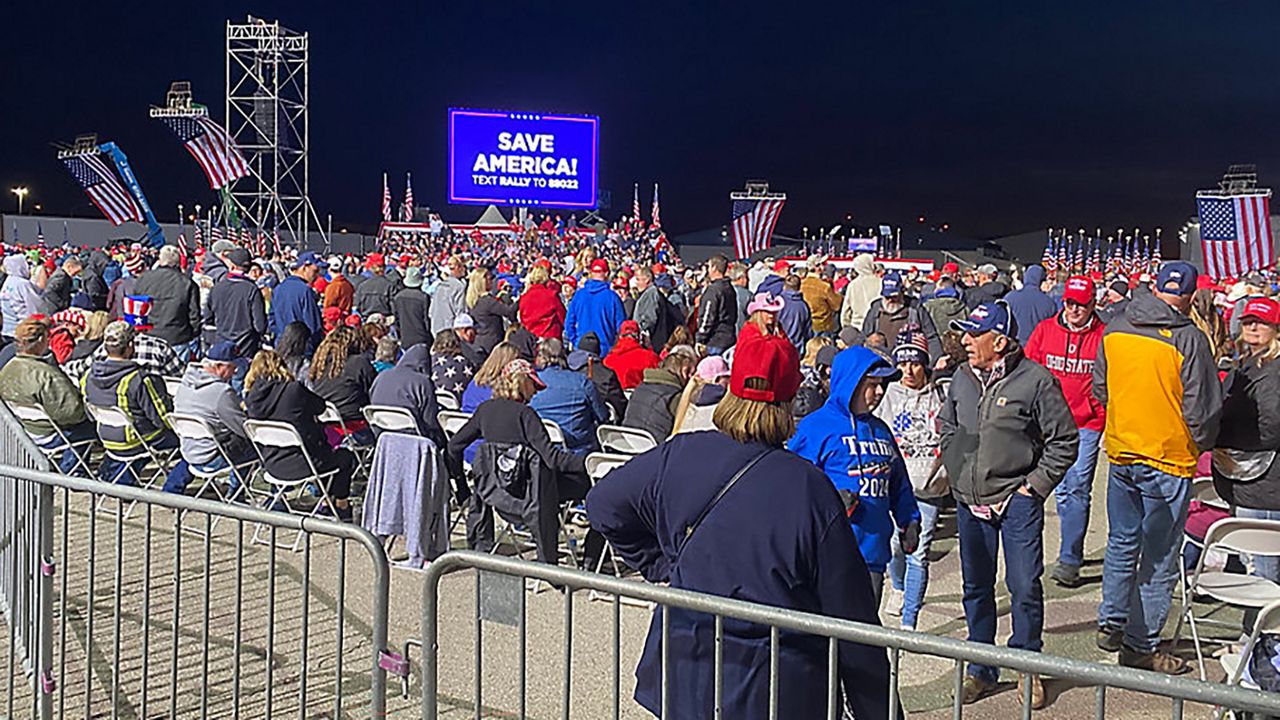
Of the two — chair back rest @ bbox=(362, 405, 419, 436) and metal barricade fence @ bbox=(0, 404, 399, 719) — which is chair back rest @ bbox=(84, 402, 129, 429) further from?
chair back rest @ bbox=(362, 405, 419, 436)

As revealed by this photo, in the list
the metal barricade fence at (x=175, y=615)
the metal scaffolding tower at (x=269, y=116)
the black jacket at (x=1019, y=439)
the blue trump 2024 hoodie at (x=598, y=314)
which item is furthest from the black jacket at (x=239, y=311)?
the metal scaffolding tower at (x=269, y=116)

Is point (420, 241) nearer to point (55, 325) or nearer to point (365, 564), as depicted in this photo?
point (55, 325)

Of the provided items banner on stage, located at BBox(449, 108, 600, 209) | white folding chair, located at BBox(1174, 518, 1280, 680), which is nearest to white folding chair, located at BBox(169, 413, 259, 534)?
white folding chair, located at BBox(1174, 518, 1280, 680)

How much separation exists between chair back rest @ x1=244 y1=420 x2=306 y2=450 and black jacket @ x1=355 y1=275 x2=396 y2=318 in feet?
21.4

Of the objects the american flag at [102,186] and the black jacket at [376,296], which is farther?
the american flag at [102,186]

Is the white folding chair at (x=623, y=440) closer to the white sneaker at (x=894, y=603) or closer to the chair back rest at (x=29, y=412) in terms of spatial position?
the white sneaker at (x=894, y=603)

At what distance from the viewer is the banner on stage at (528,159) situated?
3394 centimetres

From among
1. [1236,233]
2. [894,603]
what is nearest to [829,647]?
[894,603]

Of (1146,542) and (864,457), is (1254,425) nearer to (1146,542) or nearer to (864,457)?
(1146,542)

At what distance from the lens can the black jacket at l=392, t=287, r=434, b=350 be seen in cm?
1302

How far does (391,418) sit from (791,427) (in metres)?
5.26

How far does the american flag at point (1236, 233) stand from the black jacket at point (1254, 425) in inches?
651

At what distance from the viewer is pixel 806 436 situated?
495 centimetres

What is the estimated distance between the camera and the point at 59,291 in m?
15.5
